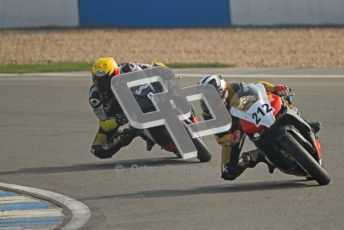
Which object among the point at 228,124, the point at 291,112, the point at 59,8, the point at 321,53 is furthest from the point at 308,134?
the point at 59,8

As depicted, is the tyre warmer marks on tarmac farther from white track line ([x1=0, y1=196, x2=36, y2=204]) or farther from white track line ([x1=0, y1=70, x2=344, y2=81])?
white track line ([x1=0, y1=70, x2=344, y2=81])

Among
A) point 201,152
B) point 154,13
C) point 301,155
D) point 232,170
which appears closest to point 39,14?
point 154,13

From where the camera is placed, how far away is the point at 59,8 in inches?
1142

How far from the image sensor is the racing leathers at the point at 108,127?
1205 cm

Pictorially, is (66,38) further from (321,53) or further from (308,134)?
(308,134)

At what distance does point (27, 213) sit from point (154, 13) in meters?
19.6

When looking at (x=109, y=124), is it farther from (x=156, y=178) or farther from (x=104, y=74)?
(x=156, y=178)

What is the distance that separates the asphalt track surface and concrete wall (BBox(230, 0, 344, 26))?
9.97 m

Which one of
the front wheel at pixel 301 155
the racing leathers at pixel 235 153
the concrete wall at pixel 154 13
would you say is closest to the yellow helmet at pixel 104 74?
the racing leathers at pixel 235 153

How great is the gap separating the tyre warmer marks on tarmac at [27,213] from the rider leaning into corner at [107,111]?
1.89m

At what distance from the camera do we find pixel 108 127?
39.5ft

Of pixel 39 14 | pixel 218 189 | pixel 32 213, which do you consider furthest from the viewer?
pixel 39 14

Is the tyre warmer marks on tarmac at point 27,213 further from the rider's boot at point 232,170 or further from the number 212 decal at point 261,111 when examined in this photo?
the number 212 decal at point 261,111

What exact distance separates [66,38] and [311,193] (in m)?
19.0
